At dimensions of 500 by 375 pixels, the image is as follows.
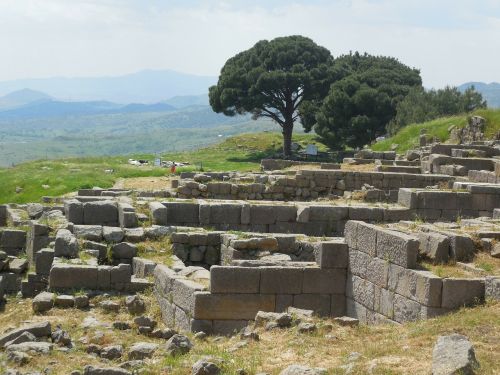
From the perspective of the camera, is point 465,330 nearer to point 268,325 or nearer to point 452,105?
point 268,325

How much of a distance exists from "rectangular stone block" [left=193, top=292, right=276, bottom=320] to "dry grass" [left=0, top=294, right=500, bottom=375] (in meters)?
0.96

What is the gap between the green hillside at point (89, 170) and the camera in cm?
3941

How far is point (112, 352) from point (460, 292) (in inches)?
Result: 175

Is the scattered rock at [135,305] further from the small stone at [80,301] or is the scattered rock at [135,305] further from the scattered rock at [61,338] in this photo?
the scattered rock at [61,338]

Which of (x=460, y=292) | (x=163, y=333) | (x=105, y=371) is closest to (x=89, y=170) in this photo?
(x=163, y=333)

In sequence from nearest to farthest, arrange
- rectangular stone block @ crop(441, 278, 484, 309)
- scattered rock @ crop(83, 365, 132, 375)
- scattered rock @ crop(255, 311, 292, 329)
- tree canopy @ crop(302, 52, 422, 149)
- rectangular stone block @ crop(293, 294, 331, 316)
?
1. scattered rock @ crop(83, 365, 132, 375)
2. scattered rock @ crop(255, 311, 292, 329)
3. rectangular stone block @ crop(441, 278, 484, 309)
4. rectangular stone block @ crop(293, 294, 331, 316)
5. tree canopy @ crop(302, 52, 422, 149)

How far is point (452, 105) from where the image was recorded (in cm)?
5259

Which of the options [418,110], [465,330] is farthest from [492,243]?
[418,110]

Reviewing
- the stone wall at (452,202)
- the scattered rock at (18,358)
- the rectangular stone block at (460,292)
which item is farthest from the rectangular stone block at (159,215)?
the scattered rock at (18,358)

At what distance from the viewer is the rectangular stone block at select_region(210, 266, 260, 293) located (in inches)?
465

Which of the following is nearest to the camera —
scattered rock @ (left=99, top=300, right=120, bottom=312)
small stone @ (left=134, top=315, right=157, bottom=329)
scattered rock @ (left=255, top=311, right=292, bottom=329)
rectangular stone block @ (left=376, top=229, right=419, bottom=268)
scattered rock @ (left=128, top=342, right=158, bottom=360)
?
scattered rock @ (left=128, top=342, right=158, bottom=360)

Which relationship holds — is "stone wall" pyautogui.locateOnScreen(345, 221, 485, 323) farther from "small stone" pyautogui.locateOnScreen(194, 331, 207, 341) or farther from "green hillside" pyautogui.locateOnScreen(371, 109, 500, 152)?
"green hillside" pyautogui.locateOnScreen(371, 109, 500, 152)

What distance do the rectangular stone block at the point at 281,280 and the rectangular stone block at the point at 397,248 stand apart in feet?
4.48

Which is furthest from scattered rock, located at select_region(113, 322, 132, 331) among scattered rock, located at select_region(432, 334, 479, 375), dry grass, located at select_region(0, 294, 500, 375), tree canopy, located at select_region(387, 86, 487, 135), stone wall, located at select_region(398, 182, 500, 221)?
tree canopy, located at select_region(387, 86, 487, 135)
